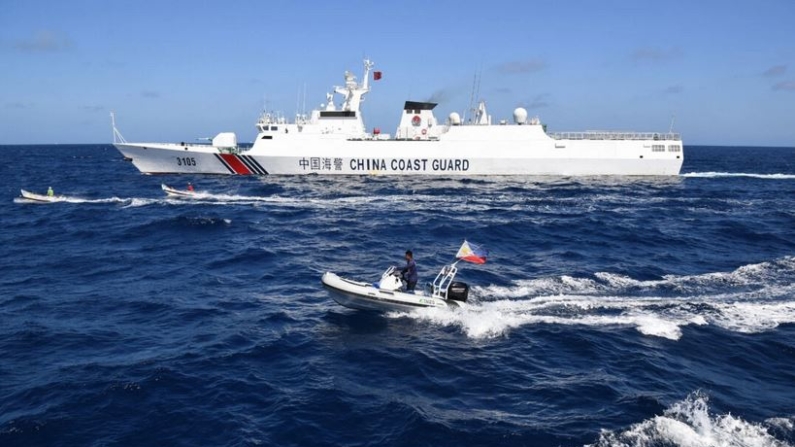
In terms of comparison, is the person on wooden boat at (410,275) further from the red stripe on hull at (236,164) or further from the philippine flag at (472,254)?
the red stripe on hull at (236,164)

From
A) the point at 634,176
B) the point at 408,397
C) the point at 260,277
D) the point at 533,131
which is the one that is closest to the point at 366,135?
the point at 533,131

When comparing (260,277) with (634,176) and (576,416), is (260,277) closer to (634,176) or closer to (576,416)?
(576,416)

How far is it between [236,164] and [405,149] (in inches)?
710

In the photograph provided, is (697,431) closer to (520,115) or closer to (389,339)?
(389,339)

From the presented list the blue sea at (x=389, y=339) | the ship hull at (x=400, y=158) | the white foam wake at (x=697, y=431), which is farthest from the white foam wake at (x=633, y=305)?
the ship hull at (x=400, y=158)

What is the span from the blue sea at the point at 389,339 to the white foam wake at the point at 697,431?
0.04 meters

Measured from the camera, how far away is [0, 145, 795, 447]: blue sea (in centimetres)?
1017

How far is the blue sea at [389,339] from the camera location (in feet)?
33.4

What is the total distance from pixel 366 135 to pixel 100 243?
3464 centimetres

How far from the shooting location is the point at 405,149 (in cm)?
5572

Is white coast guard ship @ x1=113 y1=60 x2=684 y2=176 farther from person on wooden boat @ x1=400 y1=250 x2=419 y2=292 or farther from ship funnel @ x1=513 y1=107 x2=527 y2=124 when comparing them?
person on wooden boat @ x1=400 y1=250 x2=419 y2=292

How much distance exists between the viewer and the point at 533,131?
56438 millimetres

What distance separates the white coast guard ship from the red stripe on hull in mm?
101

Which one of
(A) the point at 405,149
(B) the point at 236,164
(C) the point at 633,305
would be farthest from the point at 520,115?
(C) the point at 633,305
